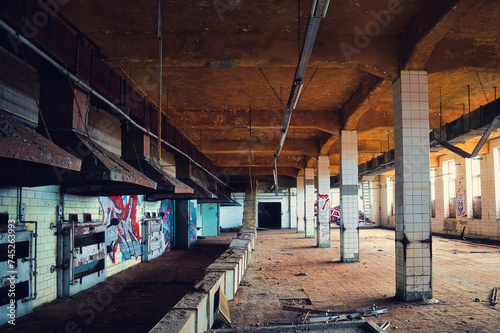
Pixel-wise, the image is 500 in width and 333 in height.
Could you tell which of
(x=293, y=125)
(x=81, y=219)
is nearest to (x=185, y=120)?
(x=293, y=125)

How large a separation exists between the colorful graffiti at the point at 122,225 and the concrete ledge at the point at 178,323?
19.9ft

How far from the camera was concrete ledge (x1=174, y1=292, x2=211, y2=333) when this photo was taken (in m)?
3.87

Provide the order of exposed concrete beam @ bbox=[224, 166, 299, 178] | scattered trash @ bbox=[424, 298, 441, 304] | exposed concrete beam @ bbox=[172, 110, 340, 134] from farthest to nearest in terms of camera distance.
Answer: exposed concrete beam @ bbox=[224, 166, 299, 178], exposed concrete beam @ bbox=[172, 110, 340, 134], scattered trash @ bbox=[424, 298, 441, 304]

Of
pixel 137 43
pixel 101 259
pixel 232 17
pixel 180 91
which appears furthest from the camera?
pixel 180 91

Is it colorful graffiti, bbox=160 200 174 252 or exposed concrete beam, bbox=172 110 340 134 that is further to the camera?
colorful graffiti, bbox=160 200 174 252

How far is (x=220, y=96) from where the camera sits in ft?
34.4

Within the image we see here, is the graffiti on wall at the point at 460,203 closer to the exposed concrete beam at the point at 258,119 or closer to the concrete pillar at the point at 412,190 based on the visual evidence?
the exposed concrete beam at the point at 258,119

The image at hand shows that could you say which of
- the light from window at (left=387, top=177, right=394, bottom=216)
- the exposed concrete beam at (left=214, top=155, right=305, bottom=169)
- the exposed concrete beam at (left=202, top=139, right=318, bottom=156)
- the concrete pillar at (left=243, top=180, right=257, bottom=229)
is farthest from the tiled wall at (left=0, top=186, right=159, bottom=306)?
the light from window at (left=387, top=177, right=394, bottom=216)

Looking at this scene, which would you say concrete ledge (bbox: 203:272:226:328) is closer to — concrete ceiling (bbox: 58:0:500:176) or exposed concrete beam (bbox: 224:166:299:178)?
concrete ceiling (bbox: 58:0:500:176)

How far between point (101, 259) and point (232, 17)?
628 cm

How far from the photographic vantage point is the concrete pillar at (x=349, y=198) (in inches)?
458

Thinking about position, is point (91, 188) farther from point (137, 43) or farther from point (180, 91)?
point (180, 91)

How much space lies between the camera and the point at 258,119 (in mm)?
11938

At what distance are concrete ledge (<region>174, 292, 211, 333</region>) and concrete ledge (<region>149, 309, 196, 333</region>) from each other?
0.35 feet
